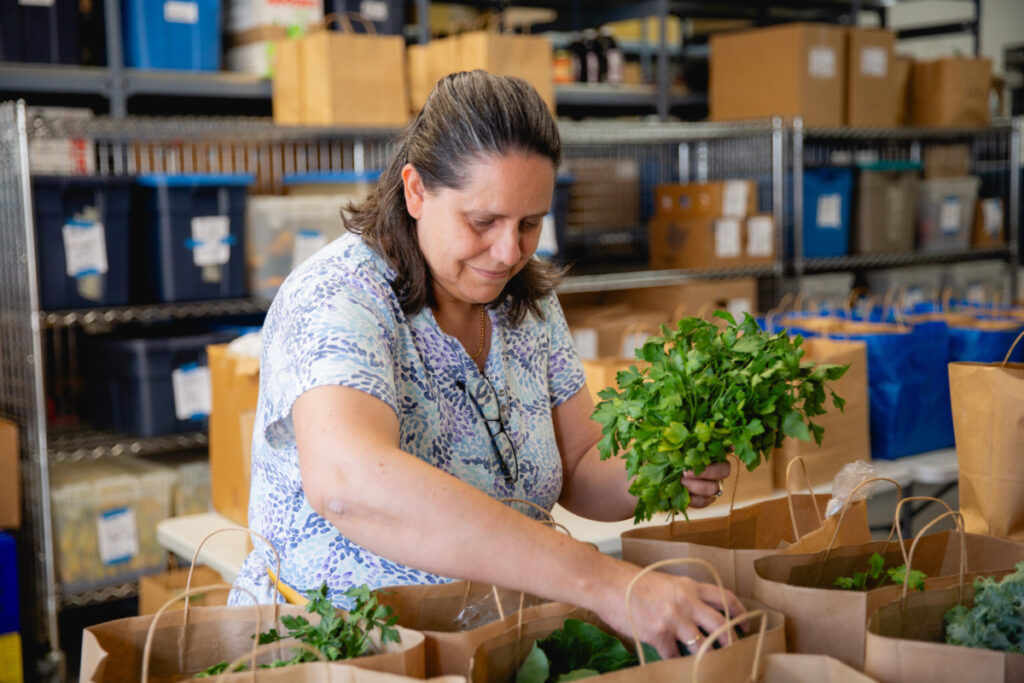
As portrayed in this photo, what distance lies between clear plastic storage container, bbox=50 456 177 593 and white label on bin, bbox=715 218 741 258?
2.42 meters

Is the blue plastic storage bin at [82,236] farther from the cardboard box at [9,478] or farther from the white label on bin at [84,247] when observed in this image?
the cardboard box at [9,478]

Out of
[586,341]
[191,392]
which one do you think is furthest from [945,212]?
[191,392]

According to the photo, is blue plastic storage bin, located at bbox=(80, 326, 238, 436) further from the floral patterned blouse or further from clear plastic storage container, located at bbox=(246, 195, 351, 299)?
the floral patterned blouse

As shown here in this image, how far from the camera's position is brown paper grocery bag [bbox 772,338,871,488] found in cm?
276

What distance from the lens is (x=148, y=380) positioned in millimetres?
3488

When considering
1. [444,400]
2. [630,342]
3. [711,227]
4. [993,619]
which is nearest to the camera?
[993,619]

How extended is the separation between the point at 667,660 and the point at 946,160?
17.2ft

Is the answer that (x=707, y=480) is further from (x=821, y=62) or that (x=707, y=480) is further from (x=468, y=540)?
(x=821, y=62)

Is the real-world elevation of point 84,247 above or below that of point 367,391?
above

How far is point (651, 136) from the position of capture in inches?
173

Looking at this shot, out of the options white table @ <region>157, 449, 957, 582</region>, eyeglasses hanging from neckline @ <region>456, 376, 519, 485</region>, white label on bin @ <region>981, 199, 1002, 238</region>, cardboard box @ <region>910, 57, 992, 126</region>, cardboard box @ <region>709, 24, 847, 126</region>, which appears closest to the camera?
eyeglasses hanging from neckline @ <region>456, 376, 519, 485</region>

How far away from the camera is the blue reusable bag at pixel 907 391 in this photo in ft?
9.77

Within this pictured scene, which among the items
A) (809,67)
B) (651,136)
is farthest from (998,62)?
(651,136)

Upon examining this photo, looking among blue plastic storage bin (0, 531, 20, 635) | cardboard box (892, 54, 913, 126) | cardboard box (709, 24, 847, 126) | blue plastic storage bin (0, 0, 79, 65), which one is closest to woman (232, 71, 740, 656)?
blue plastic storage bin (0, 531, 20, 635)
